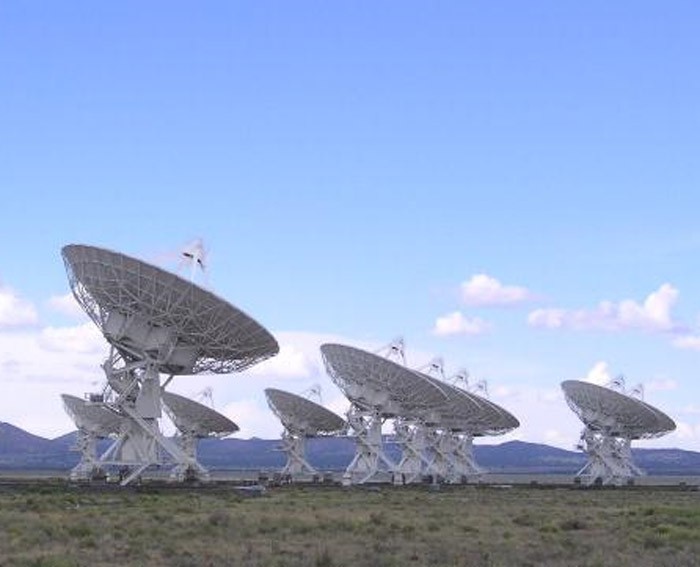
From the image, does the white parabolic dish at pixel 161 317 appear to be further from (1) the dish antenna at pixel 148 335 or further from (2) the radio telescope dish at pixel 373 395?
(2) the radio telescope dish at pixel 373 395

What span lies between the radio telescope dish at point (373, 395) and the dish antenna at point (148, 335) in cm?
1850

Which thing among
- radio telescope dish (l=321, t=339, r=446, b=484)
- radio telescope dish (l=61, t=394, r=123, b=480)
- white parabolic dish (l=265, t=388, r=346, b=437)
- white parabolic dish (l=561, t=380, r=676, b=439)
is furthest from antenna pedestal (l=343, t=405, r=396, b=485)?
radio telescope dish (l=61, t=394, r=123, b=480)

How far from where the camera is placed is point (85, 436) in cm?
11288

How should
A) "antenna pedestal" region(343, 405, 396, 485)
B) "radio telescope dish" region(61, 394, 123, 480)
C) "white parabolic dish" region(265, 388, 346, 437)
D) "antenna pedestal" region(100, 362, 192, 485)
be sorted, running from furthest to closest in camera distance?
"radio telescope dish" region(61, 394, 123, 480) → "white parabolic dish" region(265, 388, 346, 437) → "antenna pedestal" region(343, 405, 396, 485) → "antenna pedestal" region(100, 362, 192, 485)

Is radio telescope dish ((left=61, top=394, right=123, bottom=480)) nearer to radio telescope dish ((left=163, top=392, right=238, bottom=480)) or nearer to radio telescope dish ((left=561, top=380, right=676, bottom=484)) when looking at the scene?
radio telescope dish ((left=163, top=392, right=238, bottom=480))

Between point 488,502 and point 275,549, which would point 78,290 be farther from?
point 275,549

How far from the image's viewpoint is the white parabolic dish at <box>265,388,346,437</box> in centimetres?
10081

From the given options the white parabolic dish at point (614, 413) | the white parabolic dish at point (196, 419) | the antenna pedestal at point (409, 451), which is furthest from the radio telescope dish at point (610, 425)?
the white parabolic dish at point (196, 419)

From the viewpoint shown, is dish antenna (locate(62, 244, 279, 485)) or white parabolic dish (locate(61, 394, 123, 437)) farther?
white parabolic dish (locate(61, 394, 123, 437))

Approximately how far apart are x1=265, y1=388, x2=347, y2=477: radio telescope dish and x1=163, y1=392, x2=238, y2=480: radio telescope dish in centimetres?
545

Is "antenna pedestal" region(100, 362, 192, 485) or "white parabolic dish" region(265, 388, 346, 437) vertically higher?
"white parabolic dish" region(265, 388, 346, 437)

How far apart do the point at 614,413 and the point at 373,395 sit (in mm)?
28360

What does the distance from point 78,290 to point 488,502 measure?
78.5 feet

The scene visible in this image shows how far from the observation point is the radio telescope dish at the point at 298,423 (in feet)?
332
